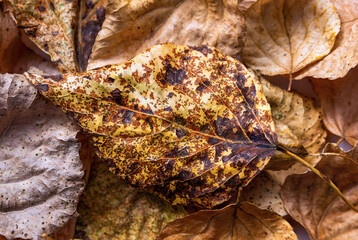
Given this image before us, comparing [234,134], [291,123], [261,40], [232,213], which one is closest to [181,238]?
[232,213]

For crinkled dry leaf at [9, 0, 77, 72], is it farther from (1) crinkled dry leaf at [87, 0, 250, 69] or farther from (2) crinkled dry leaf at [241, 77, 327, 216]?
(2) crinkled dry leaf at [241, 77, 327, 216]

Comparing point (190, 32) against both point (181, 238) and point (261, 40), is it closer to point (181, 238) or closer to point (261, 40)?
point (261, 40)

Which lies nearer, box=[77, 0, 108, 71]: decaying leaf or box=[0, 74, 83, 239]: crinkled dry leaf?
box=[0, 74, 83, 239]: crinkled dry leaf

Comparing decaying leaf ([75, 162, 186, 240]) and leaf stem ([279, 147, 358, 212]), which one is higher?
leaf stem ([279, 147, 358, 212])

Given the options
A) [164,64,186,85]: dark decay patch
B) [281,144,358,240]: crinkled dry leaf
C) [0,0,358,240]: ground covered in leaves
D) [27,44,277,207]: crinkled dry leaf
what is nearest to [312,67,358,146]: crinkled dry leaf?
[0,0,358,240]: ground covered in leaves

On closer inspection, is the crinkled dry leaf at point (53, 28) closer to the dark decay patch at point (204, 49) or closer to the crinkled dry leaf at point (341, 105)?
the dark decay patch at point (204, 49)

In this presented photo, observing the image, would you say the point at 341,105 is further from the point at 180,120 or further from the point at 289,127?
the point at 180,120
